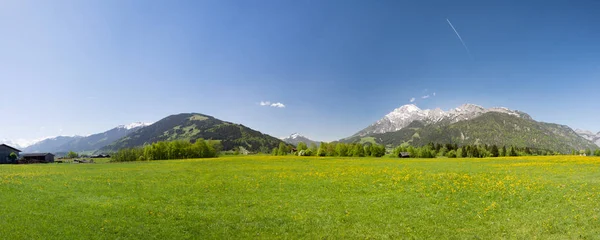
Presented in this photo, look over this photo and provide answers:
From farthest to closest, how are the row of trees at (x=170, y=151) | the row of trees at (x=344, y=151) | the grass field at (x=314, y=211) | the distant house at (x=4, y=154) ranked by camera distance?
the row of trees at (x=344, y=151)
the row of trees at (x=170, y=151)
the distant house at (x=4, y=154)
the grass field at (x=314, y=211)

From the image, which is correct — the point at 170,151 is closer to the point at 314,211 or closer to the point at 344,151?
→ the point at 344,151

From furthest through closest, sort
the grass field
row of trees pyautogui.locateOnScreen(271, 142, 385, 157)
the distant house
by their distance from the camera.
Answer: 1. row of trees pyautogui.locateOnScreen(271, 142, 385, 157)
2. the distant house
3. the grass field

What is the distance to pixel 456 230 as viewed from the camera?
1662 cm

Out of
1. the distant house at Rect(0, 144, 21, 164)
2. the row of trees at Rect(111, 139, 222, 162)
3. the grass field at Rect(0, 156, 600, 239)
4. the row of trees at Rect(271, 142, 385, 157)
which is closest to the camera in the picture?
the grass field at Rect(0, 156, 600, 239)

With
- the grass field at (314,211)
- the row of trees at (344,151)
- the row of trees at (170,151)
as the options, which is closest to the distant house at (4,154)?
the row of trees at (170,151)

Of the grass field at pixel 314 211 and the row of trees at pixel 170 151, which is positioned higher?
the row of trees at pixel 170 151

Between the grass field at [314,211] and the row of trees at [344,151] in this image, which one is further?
the row of trees at [344,151]

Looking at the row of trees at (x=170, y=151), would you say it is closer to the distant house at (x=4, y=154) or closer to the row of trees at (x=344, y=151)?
the distant house at (x=4, y=154)

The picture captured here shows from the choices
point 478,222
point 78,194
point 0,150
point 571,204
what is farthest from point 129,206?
point 0,150

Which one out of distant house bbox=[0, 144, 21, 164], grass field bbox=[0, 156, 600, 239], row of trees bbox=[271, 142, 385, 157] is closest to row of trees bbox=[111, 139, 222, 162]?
distant house bbox=[0, 144, 21, 164]

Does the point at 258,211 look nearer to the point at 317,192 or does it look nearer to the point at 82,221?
the point at 317,192

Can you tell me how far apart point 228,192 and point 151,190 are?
882 cm

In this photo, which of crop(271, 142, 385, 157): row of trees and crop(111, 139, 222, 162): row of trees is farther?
crop(271, 142, 385, 157): row of trees

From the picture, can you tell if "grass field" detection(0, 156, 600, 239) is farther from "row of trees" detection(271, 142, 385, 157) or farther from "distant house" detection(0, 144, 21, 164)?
"distant house" detection(0, 144, 21, 164)
